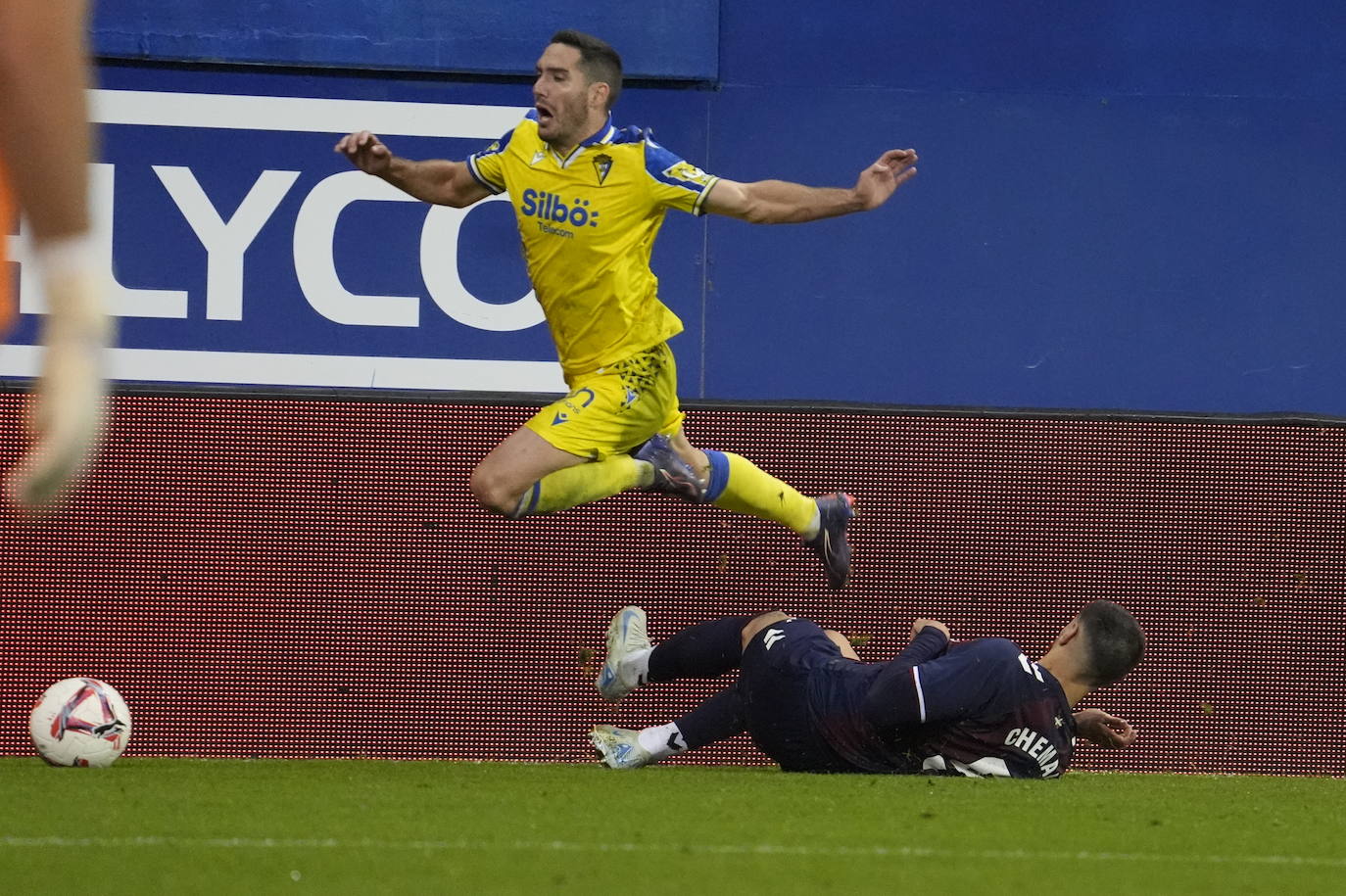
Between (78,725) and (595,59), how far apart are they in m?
2.55

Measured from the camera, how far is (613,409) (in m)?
5.62

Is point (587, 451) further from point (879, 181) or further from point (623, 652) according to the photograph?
point (879, 181)

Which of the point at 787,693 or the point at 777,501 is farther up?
the point at 777,501

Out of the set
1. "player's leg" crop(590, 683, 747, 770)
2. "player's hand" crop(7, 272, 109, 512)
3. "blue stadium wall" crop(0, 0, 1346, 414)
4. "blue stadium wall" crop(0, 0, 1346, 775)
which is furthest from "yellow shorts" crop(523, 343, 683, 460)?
"player's hand" crop(7, 272, 109, 512)

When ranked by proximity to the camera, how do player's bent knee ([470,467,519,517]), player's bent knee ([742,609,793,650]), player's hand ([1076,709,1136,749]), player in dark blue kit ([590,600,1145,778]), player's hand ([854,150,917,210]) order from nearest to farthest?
player's hand ([854,150,917,210]), player in dark blue kit ([590,600,1145,778]), player's bent knee ([470,467,519,517]), player's bent knee ([742,609,793,650]), player's hand ([1076,709,1136,749])

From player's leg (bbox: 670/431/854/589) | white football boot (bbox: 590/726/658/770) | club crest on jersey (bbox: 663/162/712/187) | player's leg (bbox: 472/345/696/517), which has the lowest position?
white football boot (bbox: 590/726/658/770)

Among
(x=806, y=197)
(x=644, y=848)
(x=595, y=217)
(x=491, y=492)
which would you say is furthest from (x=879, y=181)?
(x=644, y=848)

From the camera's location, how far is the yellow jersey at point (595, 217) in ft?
18.4

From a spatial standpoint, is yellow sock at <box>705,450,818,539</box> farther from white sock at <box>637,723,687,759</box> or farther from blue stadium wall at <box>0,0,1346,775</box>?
blue stadium wall at <box>0,0,1346,775</box>

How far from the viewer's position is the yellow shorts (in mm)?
5570

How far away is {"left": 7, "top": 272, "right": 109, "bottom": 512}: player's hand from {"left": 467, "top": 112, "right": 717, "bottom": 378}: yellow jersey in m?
4.19

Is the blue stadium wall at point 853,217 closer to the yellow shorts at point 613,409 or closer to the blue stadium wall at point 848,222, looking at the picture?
the blue stadium wall at point 848,222

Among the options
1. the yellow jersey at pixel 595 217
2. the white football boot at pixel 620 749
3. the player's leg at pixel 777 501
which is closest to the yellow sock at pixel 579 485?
the player's leg at pixel 777 501

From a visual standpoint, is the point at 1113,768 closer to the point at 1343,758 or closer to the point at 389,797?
the point at 1343,758
